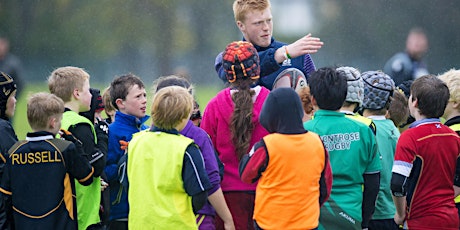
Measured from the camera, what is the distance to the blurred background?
8969mm

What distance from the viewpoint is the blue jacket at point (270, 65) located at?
12.3 ft

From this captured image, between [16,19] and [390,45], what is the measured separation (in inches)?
195

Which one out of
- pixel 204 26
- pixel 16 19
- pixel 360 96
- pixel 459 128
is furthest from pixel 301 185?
pixel 16 19

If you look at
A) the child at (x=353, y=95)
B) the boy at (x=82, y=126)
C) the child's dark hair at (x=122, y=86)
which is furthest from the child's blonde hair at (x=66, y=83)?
the child at (x=353, y=95)

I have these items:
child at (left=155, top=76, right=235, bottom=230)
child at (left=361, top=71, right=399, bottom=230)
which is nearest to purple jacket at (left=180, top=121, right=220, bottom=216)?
child at (left=155, top=76, right=235, bottom=230)

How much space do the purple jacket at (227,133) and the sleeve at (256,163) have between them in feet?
1.23

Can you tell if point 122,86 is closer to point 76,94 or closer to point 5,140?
point 76,94

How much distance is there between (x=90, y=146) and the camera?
12.3 ft

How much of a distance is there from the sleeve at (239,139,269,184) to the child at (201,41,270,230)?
1.14ft

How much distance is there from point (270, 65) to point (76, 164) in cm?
113

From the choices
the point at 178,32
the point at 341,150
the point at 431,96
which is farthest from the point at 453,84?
the point at 178,32

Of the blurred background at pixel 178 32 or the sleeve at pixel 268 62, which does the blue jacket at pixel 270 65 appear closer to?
the sleeve at pixel 268 62

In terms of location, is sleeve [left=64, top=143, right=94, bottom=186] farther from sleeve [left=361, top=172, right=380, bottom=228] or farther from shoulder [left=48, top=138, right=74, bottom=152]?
sleeve [left=361, top=172, right=380, bottom=228]

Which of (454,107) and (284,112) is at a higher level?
(284,112)
